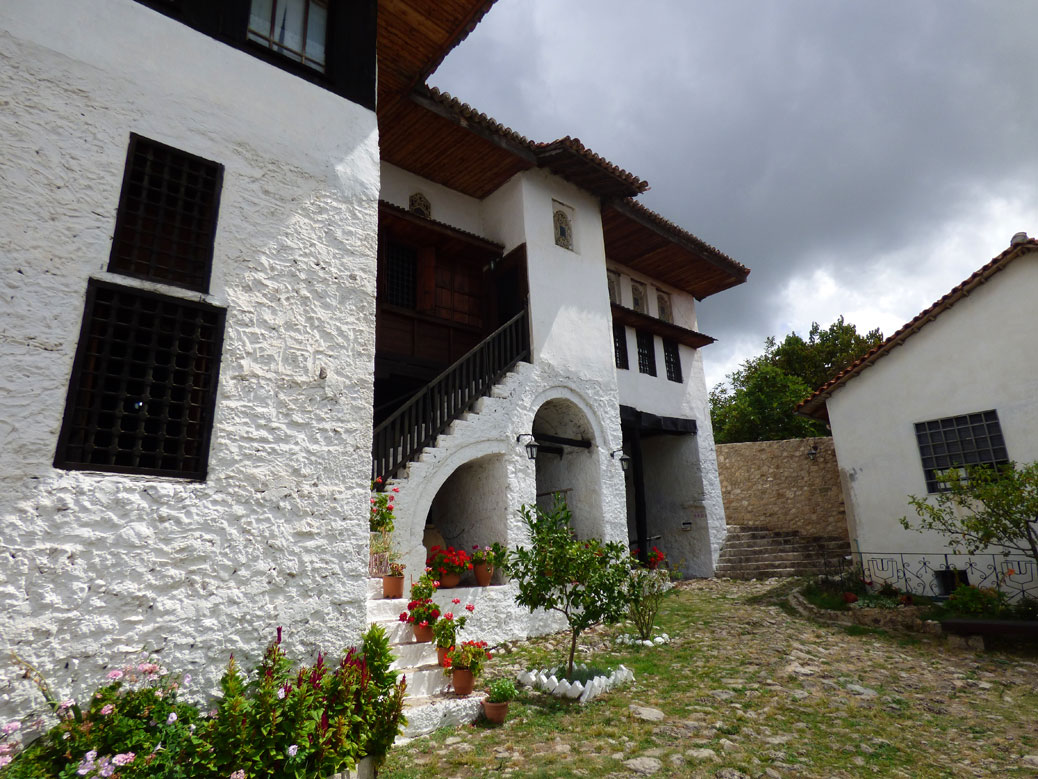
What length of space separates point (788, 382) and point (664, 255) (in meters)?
12.0

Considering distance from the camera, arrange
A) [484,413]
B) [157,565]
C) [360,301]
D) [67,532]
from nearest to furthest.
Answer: [67,532] < [157,565] < [360,301] < [484,413]

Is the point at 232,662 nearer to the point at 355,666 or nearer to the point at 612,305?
the point at 355,666

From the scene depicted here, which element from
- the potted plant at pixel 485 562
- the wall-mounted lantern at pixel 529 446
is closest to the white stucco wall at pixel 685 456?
the wall-mounted lantern at pixel 529 446

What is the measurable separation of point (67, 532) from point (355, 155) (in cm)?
419

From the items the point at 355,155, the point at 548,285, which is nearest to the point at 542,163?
the point at 548,285

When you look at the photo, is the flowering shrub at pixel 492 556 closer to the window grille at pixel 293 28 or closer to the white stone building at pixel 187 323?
the white stone building at pixel 187 323

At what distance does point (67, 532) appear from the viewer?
12.7ft

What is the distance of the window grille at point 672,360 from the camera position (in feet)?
52.2

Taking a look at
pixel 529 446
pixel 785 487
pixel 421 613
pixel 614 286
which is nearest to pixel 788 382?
pixel 785 487

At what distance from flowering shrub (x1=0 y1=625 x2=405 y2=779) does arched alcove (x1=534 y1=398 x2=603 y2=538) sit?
6972mm

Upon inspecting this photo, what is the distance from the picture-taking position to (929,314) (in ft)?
38.0

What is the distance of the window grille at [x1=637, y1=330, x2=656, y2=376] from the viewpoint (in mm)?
15219

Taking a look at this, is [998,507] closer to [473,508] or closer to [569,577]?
[569,577]

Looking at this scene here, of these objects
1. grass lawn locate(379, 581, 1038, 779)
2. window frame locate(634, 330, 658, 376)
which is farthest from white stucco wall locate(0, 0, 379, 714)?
window frame locate(634, 330, 658, 376)
